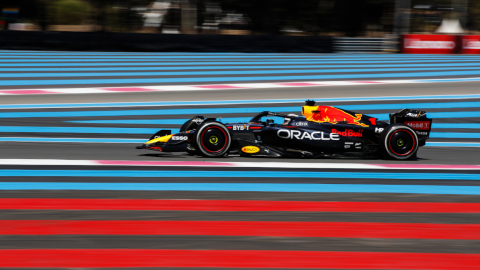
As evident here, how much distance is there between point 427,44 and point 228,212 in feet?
65.4

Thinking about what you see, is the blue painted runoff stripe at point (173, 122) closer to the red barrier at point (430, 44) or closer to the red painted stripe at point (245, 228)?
the red painted stripe at point (245, 228)

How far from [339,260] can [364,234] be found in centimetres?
65

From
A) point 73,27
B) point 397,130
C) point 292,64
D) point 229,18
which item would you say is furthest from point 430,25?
point 397,130

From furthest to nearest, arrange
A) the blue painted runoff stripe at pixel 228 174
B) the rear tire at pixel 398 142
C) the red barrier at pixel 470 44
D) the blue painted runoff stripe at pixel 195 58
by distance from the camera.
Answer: the red barrier at pixel 470 44 → the blue painted runoff stripe at pixel 195 58 → the rear tire at pixel 398 142 → the blue painted runoff stripe at pixel 228 174

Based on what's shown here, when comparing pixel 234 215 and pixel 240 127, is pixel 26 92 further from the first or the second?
pixel 234 215

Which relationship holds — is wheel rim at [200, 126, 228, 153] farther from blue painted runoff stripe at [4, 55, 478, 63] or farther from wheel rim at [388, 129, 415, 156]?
blue painted runoff stripe at [4, 55, 478, 63]

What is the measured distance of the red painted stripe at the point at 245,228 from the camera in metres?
4.70

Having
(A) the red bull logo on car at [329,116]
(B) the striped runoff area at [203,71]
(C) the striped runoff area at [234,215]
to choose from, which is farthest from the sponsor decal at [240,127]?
(B) the striped runoff area at [203,71]

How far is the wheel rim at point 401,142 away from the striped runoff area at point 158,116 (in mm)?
2489

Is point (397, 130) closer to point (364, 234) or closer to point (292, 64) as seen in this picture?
point (364, 234)

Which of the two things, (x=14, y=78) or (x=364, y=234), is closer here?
(x=364, y=234)

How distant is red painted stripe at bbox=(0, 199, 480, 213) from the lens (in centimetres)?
538

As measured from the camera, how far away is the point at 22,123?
10828 mm

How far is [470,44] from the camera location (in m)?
22.9
